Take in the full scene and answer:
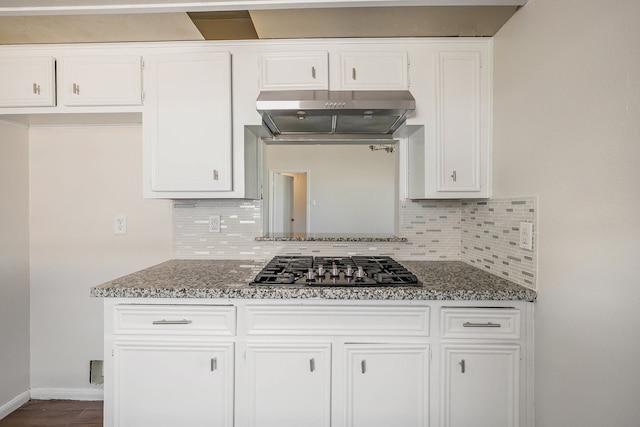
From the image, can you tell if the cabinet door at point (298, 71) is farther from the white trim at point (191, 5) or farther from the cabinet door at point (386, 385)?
the cabinet door at point (386, 385)

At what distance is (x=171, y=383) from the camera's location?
144 centimetres

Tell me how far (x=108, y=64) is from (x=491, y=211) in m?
2.29

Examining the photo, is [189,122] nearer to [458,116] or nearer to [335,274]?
[335,274]

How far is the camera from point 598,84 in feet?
3.51

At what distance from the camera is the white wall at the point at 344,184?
2.19m

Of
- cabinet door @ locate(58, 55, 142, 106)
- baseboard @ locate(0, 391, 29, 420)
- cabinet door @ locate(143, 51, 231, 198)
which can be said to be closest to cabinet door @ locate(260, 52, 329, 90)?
cabinet door @ locate(143, 51, 231, 198)

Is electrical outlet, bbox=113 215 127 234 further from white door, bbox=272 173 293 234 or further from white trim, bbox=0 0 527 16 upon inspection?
white trim, bbox=0 0 527 16

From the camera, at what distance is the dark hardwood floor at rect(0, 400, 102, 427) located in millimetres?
1970

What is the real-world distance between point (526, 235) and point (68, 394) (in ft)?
9.82

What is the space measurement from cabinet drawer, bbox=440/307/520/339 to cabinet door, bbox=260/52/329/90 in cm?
134

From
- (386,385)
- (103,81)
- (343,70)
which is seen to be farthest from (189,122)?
(386,385)

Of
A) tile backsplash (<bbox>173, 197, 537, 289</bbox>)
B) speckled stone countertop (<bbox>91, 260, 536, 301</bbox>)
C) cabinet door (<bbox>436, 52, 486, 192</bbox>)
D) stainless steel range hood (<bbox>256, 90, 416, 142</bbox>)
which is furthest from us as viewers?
tile backsplash (<bbox>173, 197, 537, 289</bbox>)

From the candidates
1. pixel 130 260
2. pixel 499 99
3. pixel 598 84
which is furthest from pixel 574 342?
pixel 130 260

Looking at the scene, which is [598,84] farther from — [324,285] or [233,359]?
[233,359]
